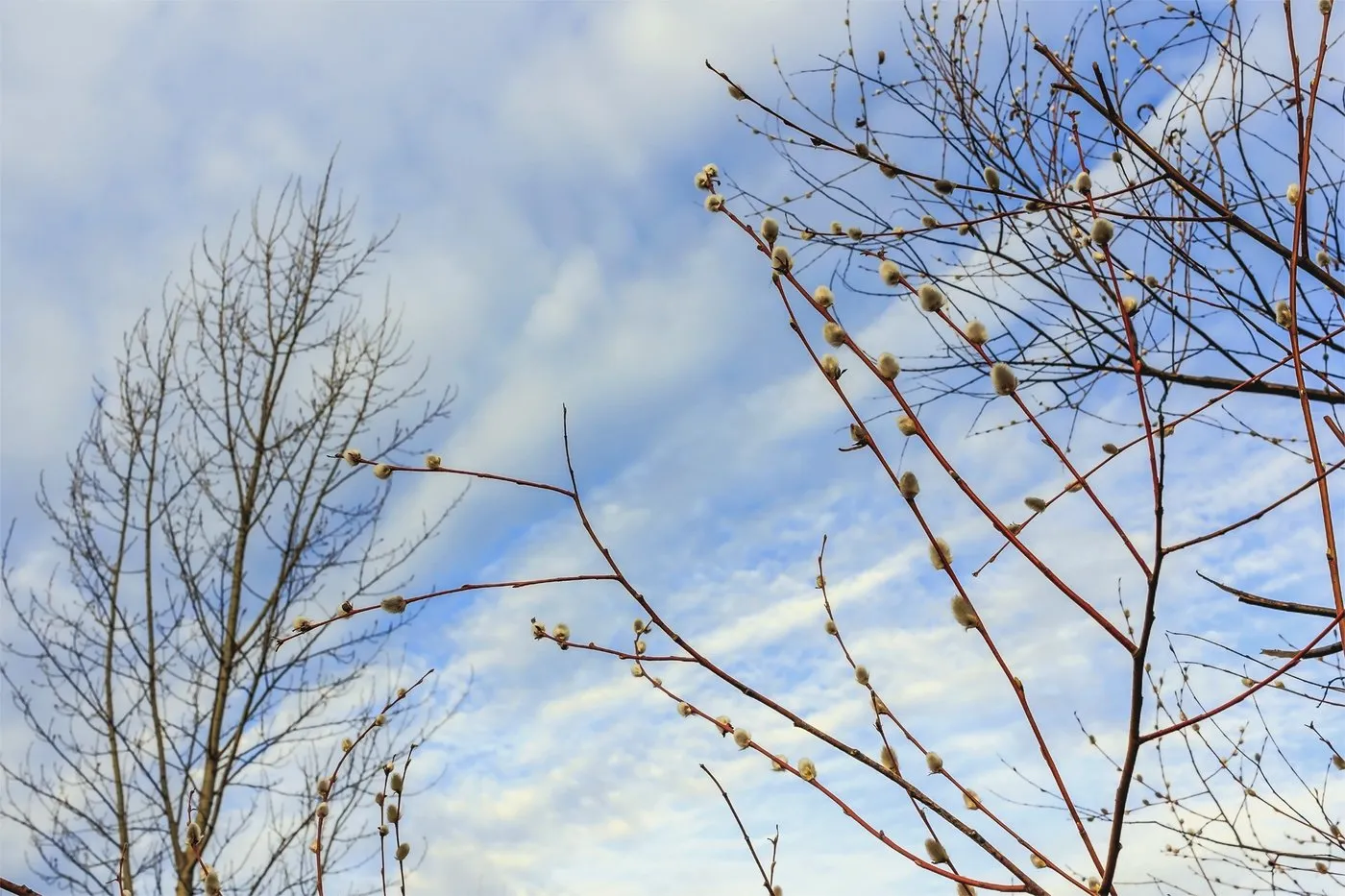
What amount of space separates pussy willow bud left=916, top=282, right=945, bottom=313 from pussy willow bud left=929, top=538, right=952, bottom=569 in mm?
235

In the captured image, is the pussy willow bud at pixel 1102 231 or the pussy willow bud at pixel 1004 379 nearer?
the pussy willow bud at pixel 1004 379

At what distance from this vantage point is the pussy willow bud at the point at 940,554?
2.98 ft

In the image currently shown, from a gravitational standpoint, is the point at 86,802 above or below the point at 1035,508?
above

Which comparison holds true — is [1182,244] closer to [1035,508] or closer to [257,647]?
[1035,508]

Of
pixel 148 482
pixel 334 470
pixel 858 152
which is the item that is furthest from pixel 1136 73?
pixel 148 482

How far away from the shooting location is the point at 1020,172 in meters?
2.87

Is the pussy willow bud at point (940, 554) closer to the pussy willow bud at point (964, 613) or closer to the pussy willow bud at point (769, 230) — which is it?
the pussy willow bud at point (964, 613)

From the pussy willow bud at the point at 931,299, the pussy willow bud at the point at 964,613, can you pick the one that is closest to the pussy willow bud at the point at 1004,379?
the pussy willow bud at the point at 931,299

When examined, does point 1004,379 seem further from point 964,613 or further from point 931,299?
point 964,613

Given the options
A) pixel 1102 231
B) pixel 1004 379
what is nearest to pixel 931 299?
pixel 1004 379

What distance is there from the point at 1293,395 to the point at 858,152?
55.8 inches

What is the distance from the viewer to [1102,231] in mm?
985

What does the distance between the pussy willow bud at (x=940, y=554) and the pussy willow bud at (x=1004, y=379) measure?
16 cm

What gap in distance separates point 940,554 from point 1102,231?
402mm
